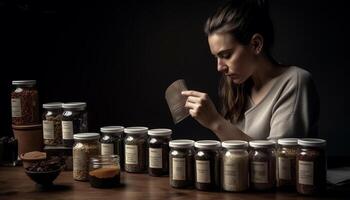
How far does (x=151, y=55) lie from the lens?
245cm

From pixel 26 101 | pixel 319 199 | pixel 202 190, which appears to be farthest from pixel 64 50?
pixel 319 199

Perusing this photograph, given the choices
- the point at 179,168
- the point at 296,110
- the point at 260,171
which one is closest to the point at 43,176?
the point at 179,168

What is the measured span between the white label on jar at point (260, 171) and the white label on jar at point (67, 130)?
671 millimetres

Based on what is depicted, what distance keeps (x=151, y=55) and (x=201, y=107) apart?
3.16 feet

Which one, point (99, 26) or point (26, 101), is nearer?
point (26, 101)

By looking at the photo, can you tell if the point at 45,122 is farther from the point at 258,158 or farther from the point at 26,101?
the point at 258,158

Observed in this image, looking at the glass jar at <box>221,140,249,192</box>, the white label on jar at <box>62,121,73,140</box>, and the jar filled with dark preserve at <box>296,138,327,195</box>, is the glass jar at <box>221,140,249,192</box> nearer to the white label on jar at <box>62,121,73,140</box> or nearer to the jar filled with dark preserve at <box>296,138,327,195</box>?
the jar filled with dark preserve at <box>296,138,327,195</box>

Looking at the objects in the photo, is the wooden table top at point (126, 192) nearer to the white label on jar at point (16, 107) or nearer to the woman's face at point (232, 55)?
the white label on jar at point (16, 107)

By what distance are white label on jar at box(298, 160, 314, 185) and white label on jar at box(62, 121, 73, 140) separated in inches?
31.4

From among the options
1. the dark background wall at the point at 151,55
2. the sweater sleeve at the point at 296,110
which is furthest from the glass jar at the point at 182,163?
the dark background wall at the point at 151,55

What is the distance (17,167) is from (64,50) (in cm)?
79

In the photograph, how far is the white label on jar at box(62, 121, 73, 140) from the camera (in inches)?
66.1

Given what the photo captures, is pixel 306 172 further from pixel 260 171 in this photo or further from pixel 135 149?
pixel 135 149

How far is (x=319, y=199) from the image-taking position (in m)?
1.27
